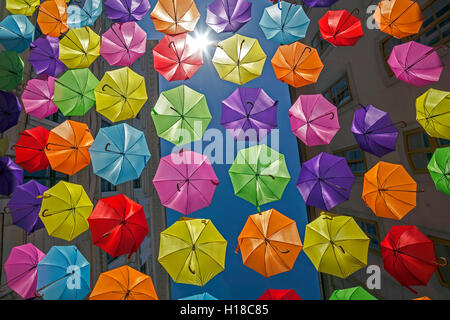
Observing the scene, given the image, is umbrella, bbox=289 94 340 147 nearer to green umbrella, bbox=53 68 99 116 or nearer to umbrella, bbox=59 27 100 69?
green umbrella, bbox=53 68 99 116

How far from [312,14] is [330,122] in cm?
948

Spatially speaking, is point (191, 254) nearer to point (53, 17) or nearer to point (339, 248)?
point (339, 248)

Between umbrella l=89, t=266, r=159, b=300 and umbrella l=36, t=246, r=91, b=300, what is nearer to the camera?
umbrella l=89, t=266, r=159, b=300

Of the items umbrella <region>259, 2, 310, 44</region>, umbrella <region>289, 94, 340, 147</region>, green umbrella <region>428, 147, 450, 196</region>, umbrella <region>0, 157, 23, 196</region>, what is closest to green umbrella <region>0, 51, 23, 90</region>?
umbrella <region>0, 157, 23, 196</region>

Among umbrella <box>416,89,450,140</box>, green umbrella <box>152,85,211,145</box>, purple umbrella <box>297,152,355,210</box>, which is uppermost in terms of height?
green umbrella <box>152,85,211,145</box>

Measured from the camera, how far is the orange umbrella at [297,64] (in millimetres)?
8000

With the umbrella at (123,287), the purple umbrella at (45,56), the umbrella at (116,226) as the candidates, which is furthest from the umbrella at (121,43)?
the umbrella at (123,287)

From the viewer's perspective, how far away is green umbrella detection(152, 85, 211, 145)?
23.4 ft

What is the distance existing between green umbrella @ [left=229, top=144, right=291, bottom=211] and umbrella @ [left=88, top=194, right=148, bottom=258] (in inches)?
132

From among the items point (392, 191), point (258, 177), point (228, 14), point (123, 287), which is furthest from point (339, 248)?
point (228, 14)

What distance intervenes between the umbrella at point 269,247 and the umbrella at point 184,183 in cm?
180

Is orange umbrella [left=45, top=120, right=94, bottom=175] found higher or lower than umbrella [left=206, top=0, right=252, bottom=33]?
lower

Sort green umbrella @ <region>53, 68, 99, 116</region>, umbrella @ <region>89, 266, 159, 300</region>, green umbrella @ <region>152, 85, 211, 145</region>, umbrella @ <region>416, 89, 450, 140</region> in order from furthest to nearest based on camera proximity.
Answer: green umbrella @ <region>53, 68, 99, 116</region> < green umbrella @ <region>152, 85, 211, 145</region> < umbrella @ <region>416, 89, 450, 140</region> < umbrella @ <region>89, 266, 159, 300</region>
